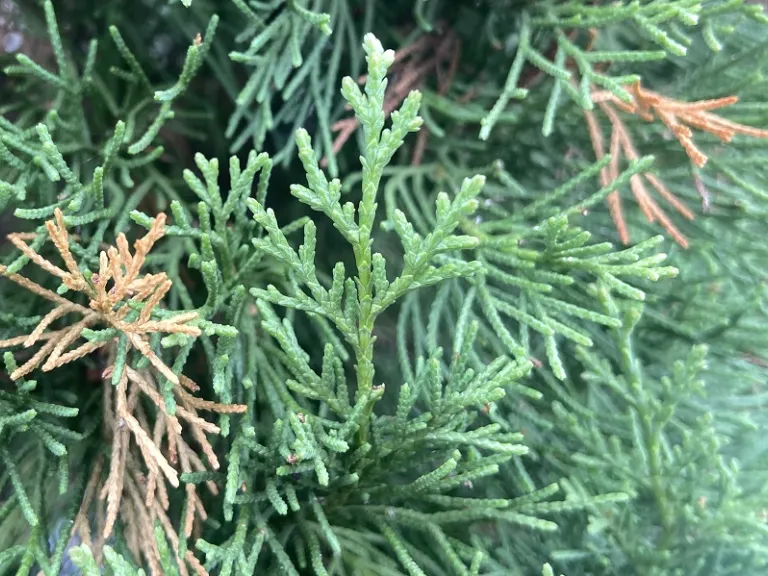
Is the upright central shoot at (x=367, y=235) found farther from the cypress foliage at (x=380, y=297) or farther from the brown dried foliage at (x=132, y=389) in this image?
the brown dried foliage at (x=132, y=389)

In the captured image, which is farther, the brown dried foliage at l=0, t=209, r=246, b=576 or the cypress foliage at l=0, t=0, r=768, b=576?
the cypress foliage at l=0, t=0, r=768, b=576

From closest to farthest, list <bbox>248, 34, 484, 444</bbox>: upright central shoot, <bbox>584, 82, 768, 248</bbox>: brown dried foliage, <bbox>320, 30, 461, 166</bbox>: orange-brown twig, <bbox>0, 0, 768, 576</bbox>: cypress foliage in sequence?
1. <bbox>248, 34, 484, 444</bbox>: upright central shoot
2. <bbox>0, 0, 768, 576</bbox>: cypress foliage
3. <bbox>584, 82, 768, 248</bbox>: brown dried foliage
4. <bbox>320, 30, 461, 166</bbox>: orange-brown twig

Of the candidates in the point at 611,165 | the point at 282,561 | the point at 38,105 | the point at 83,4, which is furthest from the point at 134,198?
the point at 611,165

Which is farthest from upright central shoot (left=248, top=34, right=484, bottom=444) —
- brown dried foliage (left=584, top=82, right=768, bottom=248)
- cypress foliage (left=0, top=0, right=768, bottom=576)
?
brown dried foliage (left=584, top=82, right=768, bottom=248)

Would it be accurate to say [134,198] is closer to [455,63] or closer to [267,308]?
[267,308]

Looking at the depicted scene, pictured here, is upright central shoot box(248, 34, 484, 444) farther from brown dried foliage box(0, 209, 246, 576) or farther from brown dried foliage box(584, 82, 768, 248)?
brown dried foliage box(584, 82, 768, 248)

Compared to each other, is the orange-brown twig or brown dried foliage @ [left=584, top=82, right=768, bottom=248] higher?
the orange-brown twig

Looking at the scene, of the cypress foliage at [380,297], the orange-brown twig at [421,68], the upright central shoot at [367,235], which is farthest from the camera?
the orange-brown twig at [421,68]

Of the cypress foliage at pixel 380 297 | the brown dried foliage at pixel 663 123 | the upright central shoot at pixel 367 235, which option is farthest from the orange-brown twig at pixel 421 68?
the upright central shoot at pixel 367 235
